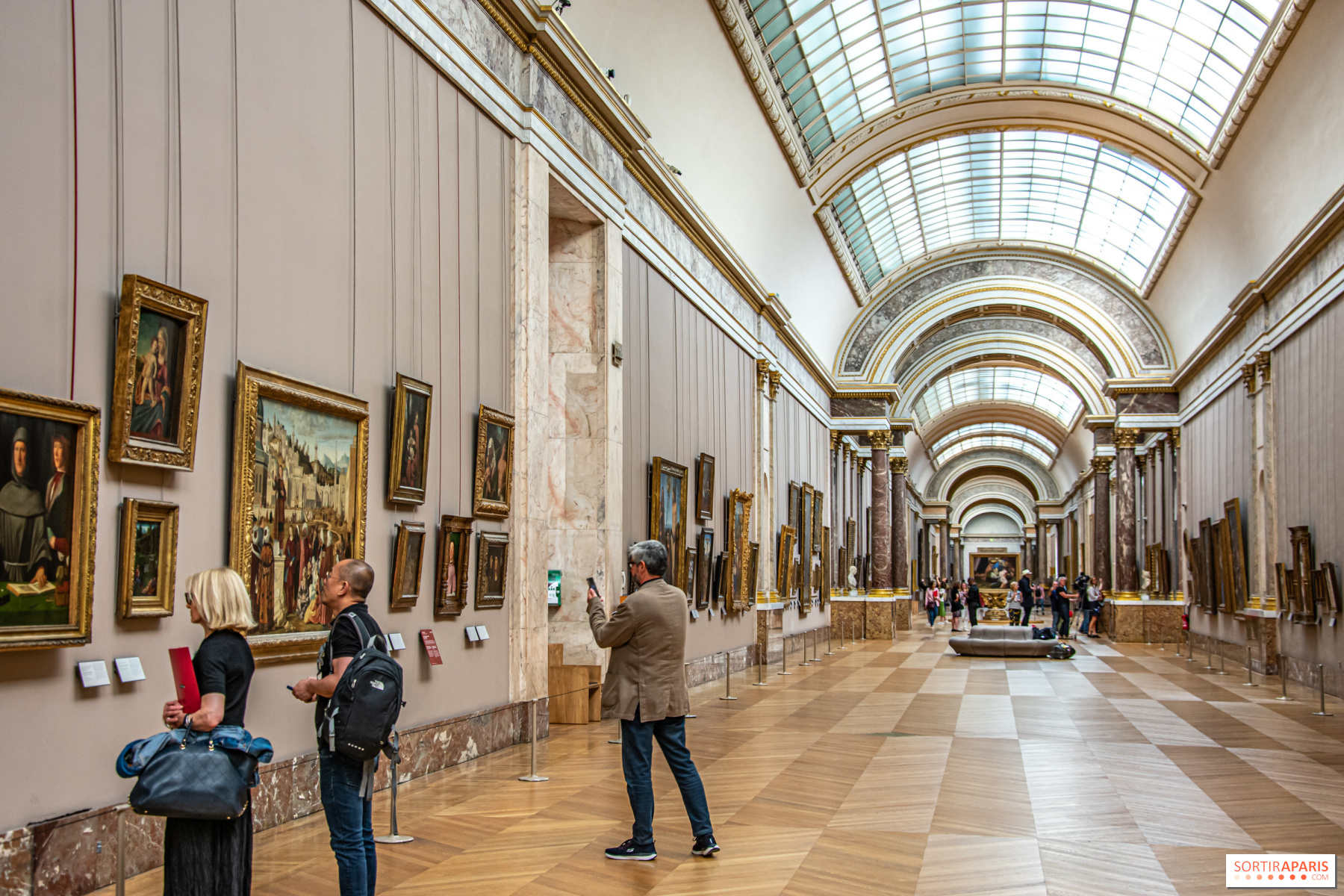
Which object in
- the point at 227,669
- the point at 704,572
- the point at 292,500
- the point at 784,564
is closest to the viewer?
the point at 227,669

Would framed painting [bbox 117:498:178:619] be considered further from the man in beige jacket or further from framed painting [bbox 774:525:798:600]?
framed painting [bbox 774:525:798:600]

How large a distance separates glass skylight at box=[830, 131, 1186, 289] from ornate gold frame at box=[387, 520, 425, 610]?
20002mm

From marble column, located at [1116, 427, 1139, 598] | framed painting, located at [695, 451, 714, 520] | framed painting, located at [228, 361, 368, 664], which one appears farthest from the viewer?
marble column, located at [1116, 427, 1139, 598]

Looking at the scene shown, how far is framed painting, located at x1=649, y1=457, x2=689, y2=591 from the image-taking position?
15.6 m

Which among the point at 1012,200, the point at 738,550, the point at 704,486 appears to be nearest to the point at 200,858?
the point at 704,486

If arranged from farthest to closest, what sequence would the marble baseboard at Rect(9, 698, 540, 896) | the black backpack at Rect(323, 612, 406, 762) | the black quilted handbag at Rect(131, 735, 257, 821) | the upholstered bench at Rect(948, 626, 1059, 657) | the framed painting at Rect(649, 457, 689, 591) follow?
the upholstered bench at Rect(948, 626, 1059, 657) → the framed painting at Rect(649, 457, 689, 591) → the marble baseboard at Rect(9, 698, 540, 896) → the black backpack at Rect(323, 612, 406, 762) → the black quilted handbag at Rect(131, 735, 257, 821)

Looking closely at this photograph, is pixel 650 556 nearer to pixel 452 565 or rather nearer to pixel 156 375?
pixel 156 375

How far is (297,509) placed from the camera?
739cm

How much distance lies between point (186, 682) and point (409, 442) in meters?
4.52

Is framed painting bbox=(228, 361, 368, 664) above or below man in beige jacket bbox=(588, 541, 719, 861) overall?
above

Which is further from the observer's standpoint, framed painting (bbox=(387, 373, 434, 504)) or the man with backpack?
framed painting (bbox=(387, 373, 434, 504))

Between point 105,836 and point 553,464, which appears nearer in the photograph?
point 105,836

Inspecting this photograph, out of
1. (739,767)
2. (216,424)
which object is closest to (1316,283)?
(739,767)

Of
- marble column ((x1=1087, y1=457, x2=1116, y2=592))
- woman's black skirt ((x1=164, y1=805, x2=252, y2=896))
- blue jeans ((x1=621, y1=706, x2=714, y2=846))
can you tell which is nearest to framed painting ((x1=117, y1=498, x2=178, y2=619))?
woman's black skirt ((x1=164, y1=805, x2=252, y2=896))
